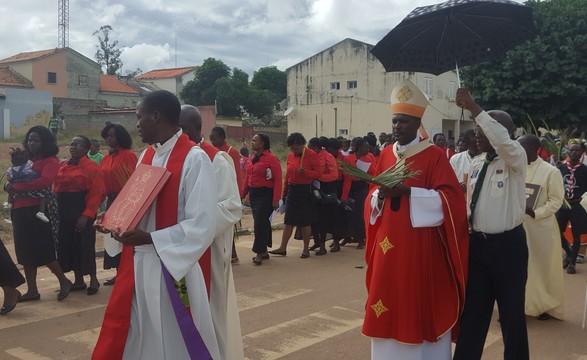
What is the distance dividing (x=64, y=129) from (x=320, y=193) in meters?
30.9

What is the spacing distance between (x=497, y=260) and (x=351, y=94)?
3484 cm

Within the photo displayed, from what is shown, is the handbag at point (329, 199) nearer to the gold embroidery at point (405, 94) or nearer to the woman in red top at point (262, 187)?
the woman in red top at point (262, 187)

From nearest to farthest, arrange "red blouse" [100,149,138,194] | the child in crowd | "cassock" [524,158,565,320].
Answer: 1. "cassock" [524,158,565,320]
2. the child in crowd
3. "red blouse" [100,149,138,194]

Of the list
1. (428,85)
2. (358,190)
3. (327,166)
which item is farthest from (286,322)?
(428,85)

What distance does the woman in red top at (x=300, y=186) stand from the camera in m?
9.11

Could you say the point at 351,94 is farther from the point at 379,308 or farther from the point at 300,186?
the point at 379,308

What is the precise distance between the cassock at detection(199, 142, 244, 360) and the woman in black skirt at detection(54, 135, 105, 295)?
316 cm

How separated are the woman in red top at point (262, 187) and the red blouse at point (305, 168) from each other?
43 cm

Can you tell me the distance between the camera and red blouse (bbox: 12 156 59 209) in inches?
258

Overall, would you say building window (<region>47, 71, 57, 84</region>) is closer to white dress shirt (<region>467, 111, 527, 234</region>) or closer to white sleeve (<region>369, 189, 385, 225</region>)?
white sleeve (<region>369, 189, 385, 225</region>)

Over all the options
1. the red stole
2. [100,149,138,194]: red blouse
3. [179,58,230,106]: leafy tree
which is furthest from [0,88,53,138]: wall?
the red stole

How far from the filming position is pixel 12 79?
137 feet

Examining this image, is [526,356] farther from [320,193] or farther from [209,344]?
[320,193]

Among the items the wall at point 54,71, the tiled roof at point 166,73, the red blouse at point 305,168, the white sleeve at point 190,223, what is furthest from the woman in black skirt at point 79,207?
the tiled roof at point 166,73
